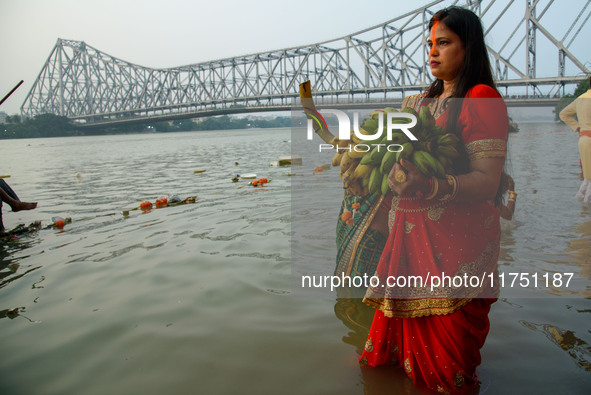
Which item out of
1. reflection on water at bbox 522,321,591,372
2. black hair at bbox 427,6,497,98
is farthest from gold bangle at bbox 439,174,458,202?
reflection on water at bbox 522,321,591,372

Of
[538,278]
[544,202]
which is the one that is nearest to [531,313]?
[538,278]

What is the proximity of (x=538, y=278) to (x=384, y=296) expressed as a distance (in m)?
1.77

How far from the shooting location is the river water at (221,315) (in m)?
1.88

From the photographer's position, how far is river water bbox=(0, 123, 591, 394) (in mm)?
1878

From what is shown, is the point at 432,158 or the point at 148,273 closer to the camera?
the point at 432,158

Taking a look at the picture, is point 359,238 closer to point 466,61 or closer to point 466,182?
point 466,182

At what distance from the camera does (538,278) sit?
289cm

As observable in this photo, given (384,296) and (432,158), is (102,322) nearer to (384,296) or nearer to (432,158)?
(384,296)

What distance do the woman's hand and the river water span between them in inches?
31.3

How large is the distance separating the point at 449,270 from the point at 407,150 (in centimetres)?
46

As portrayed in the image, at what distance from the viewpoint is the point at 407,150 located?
1.56 m

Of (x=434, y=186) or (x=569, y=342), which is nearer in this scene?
(x=434, y=186)

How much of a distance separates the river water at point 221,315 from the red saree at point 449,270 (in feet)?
0.73

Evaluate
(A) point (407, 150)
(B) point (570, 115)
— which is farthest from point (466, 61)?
(B) point (570, 115)
